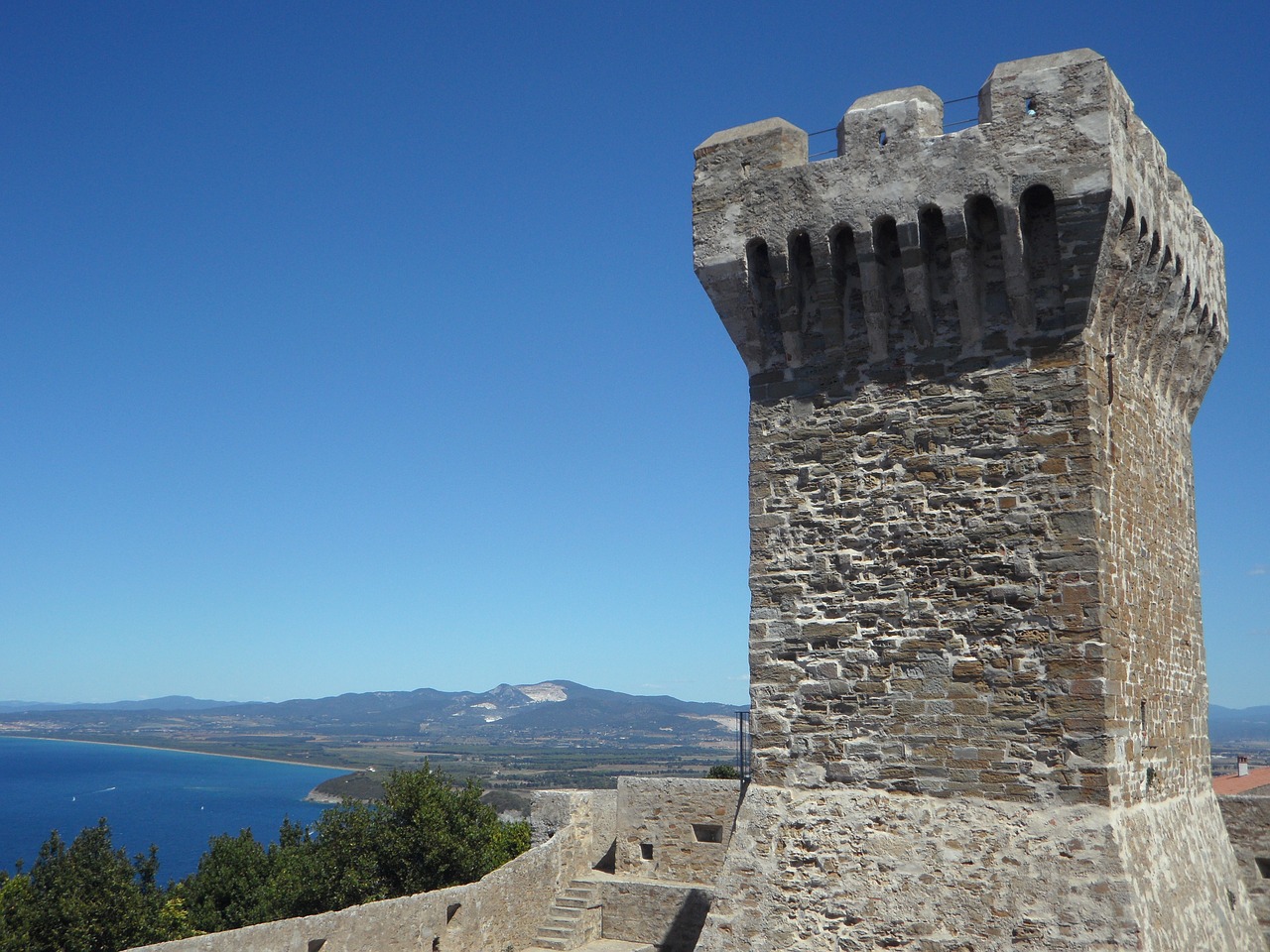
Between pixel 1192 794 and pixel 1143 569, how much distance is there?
2.19 m

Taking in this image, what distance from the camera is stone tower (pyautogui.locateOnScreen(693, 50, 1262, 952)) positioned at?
793cm

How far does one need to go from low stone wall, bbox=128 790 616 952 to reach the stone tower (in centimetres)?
496

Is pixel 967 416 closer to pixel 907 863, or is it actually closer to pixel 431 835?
pixel 907 863

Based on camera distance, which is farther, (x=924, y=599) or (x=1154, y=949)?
(x=924, y=599)

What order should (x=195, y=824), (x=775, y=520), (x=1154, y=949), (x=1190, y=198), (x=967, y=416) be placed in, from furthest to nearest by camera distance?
(x=195, y=824)
(x=1190, y=198)
(x=775, y=520)
(x=967, y=416)
(x=1154, y=949)

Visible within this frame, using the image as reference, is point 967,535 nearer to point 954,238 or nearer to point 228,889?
point 954,238

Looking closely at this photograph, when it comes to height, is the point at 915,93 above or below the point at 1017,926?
above

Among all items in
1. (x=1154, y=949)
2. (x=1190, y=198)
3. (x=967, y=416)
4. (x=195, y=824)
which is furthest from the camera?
(x=195, y=824)

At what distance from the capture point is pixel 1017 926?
301 inches

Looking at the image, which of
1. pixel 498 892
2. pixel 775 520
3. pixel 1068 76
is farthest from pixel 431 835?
pixel 1068 76

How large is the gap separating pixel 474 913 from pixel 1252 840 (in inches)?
358

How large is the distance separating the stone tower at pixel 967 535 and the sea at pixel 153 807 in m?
77.3

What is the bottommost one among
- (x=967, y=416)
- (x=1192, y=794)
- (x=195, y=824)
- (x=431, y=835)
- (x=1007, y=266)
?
(x=195, y=824)

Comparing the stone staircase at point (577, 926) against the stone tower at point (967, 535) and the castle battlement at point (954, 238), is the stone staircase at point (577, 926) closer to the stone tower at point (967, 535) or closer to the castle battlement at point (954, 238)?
the stone tower at point (967, 535)
